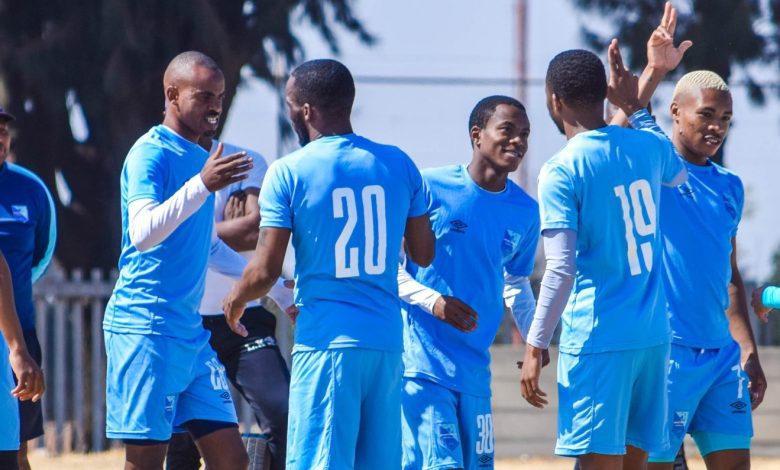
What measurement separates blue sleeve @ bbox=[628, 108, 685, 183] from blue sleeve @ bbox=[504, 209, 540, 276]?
805 millimetres

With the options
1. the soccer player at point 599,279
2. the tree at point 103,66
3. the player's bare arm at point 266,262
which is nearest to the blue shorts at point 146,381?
the player's bare arm at point 266,262

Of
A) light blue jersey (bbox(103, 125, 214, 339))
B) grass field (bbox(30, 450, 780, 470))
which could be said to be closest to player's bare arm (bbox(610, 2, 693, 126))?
light blue jersey (bbox(103, 125, 214, 339))

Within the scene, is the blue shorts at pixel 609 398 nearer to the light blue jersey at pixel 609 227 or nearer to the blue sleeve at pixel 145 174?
the light blue jersey at pixel 609 227

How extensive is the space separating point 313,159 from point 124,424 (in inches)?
56.0

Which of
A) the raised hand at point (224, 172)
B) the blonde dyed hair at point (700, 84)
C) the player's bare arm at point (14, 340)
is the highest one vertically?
the blonde dyed hair at point (700, 84)

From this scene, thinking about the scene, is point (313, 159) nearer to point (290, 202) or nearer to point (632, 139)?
point (290, 202)

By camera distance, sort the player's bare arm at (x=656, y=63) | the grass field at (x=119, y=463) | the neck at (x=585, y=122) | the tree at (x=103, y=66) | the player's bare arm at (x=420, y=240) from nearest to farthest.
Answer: the player's bare arm at (x=420, y=240)
the neck at (x=585, y=122)
the player's bare arm at (x=656, y=63)
the grass field at (x=119, y=463)
the tree at (x=103, y=66)

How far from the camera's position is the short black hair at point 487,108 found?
20.6ft

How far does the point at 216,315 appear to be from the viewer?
22.8 feet

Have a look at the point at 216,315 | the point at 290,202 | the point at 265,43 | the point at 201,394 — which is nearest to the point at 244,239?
the point at 216,315

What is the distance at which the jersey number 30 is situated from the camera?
5137mm

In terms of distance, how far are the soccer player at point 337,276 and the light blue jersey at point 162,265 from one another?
528mm

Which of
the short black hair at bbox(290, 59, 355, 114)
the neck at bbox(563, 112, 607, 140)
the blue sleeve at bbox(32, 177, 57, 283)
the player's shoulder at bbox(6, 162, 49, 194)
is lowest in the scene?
the blue sleeve at bbox(32, 177, 57, 283)

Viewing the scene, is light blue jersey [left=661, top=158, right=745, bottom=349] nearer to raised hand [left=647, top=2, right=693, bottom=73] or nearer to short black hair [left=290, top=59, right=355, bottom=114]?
raised hand [left=647, top=2, right=693, bottom=73]
